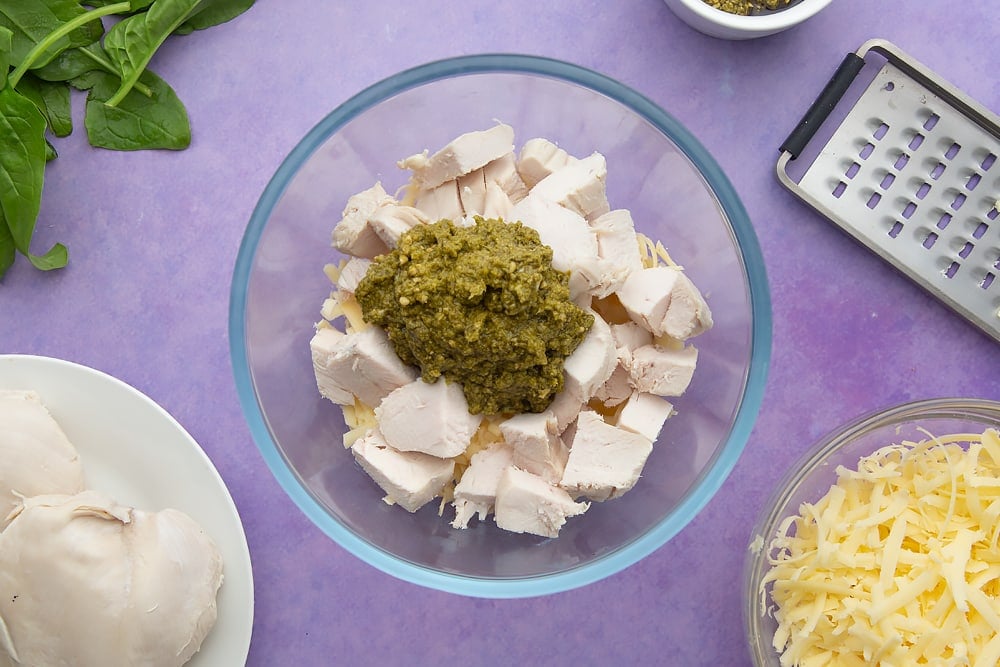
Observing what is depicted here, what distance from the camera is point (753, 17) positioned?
1514mm

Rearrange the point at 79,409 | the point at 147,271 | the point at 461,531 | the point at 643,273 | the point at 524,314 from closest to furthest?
the point at 524,314, the point at 643,273, the point at 461,531, the point at 79,409, the point at 147,271

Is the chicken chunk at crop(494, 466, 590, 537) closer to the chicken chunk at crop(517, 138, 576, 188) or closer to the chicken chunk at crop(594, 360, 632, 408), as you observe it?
the chicken chunk at crop(594, 360, 632, 408)

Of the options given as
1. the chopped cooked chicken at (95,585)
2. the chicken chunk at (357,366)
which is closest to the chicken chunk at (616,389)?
the chicken chunk at (357,366)

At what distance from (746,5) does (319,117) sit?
0.85 m

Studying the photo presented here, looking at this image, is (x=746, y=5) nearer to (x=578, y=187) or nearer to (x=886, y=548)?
(x=578, y=187)

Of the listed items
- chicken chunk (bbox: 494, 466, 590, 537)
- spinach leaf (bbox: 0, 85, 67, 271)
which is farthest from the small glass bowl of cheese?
spinach leaf (bbox: 0, 85, 67, 271)

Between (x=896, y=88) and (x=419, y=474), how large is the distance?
3.78 ft

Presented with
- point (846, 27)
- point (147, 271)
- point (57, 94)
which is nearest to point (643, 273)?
point (846, 27)

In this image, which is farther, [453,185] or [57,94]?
[57,94]

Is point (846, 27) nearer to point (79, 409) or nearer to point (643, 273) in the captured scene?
point (643, 273)

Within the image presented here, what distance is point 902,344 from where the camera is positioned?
1.67 m

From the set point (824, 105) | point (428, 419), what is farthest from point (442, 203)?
point (824, 105)

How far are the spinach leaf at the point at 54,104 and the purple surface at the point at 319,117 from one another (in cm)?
3

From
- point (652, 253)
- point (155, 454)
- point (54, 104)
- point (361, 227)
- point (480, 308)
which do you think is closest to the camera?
point (480, 308)
